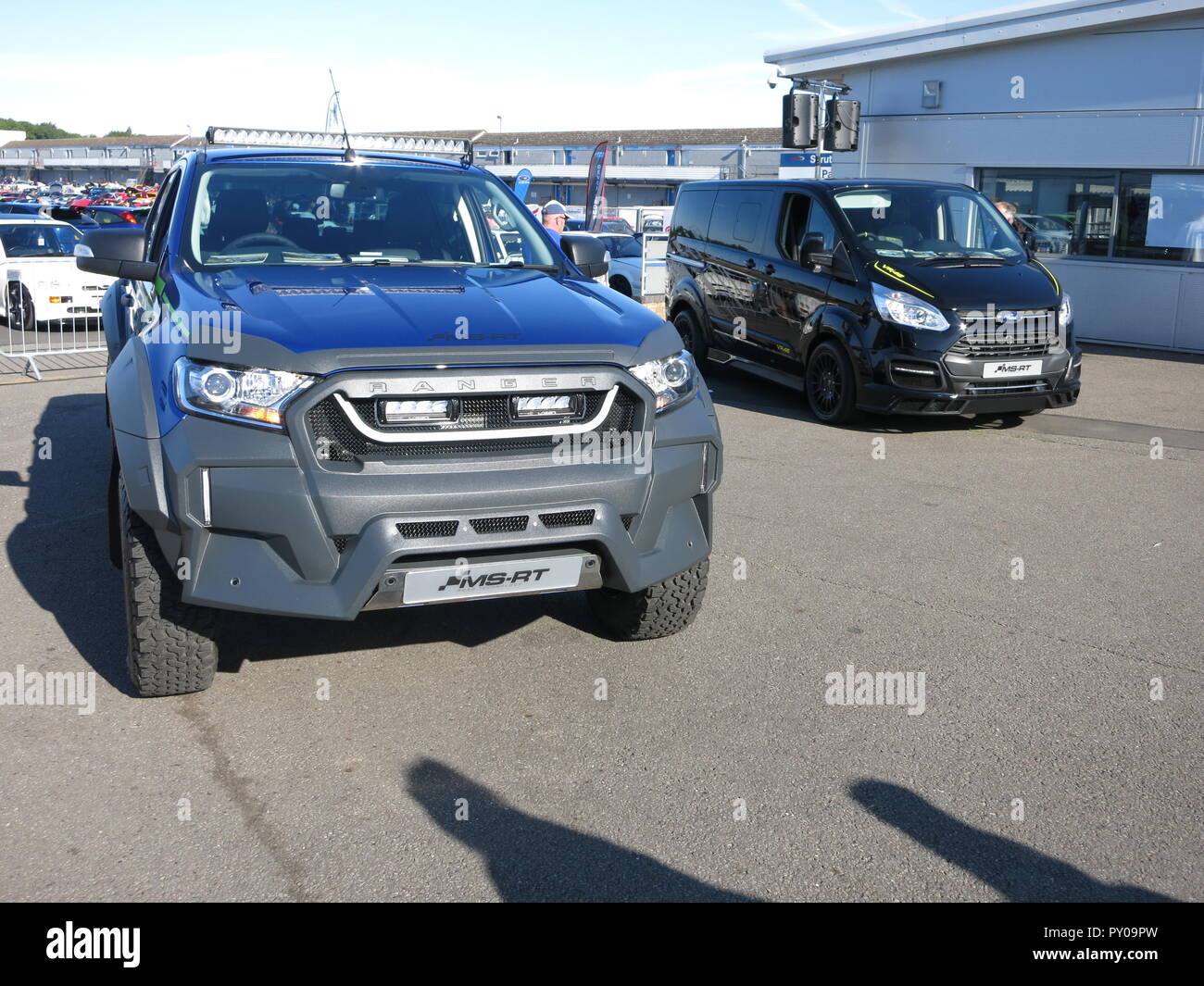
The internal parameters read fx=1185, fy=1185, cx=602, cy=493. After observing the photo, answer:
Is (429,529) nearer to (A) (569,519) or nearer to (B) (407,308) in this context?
(A) (569,519)

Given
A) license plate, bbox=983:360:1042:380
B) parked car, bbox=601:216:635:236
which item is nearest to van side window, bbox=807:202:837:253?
license plate, bbox=983:360:1042:380

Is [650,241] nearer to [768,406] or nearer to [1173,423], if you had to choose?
[768,406]

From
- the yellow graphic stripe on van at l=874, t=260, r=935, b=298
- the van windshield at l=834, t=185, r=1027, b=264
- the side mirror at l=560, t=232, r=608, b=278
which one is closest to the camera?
the side mirror at l=560, t=232, r=608, b=278

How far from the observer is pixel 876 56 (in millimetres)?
16969

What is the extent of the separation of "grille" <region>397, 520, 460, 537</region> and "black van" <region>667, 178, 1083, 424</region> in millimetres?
6302

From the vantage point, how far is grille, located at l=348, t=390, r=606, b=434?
3.75 m

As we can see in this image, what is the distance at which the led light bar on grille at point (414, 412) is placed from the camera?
3766mm

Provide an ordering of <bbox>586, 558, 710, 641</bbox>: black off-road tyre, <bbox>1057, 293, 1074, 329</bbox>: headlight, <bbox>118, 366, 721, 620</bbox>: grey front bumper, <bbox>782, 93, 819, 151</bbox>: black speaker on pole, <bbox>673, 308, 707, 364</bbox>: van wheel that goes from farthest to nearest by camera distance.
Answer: <bbox>782, 93, 819, 151</bbox>: black speaker on pole < <bbox>673, 308, 707, 364</bbox>: van wheel < <bbox>1057, 293, 1074, 329</bbox>: headlight < <bbox>586, 558, 710, 641</bbox>: black off-road tyre < <bbox>118, 366, 721, 620</bbox>: grey front bumper

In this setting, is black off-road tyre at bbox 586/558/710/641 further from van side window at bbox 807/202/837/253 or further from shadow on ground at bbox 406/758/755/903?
van side window at bbox 807/202/837/253

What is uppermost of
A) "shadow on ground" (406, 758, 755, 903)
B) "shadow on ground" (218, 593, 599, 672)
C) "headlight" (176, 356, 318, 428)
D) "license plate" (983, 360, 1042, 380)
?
"headlight" (176, 356, 318, 428)

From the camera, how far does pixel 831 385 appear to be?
33.2ft

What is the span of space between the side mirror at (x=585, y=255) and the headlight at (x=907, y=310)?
4.38m

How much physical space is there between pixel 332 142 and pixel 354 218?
1.14 m

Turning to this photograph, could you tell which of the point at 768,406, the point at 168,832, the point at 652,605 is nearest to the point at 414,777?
the point at 168,832
